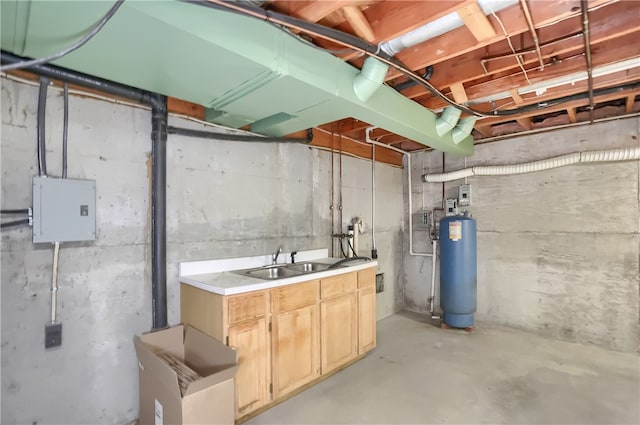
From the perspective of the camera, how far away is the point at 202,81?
175 centimetres

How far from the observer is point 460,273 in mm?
3736

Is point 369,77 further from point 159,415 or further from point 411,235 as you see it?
point 411,235

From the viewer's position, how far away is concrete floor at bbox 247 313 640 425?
212cm

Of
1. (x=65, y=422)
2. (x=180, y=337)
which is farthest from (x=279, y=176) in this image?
(x=65, y=422)

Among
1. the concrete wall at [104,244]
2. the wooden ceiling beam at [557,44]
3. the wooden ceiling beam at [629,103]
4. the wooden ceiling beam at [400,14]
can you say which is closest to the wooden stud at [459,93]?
the wooden ceiling beam at [557,44]

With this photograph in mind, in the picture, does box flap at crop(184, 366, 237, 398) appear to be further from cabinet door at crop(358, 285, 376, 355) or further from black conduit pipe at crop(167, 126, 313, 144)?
black conduit pipe at crop(167, 126, 313, 144)

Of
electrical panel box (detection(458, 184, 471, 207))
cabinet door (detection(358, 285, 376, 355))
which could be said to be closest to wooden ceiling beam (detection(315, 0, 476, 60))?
cabinet door (detection(358, 285, 376, 355))

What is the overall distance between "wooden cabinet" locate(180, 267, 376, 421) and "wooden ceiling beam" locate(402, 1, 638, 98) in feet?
6.05

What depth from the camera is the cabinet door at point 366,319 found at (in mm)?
2959

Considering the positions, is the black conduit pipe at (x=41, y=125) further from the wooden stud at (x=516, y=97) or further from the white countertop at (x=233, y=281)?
the wooden stud at (x=516, y=97)

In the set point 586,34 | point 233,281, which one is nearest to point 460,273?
point 586,34

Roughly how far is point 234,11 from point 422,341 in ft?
11.3

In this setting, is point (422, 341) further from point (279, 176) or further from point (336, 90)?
point (336, 90)

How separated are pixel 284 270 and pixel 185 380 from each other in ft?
4.22
